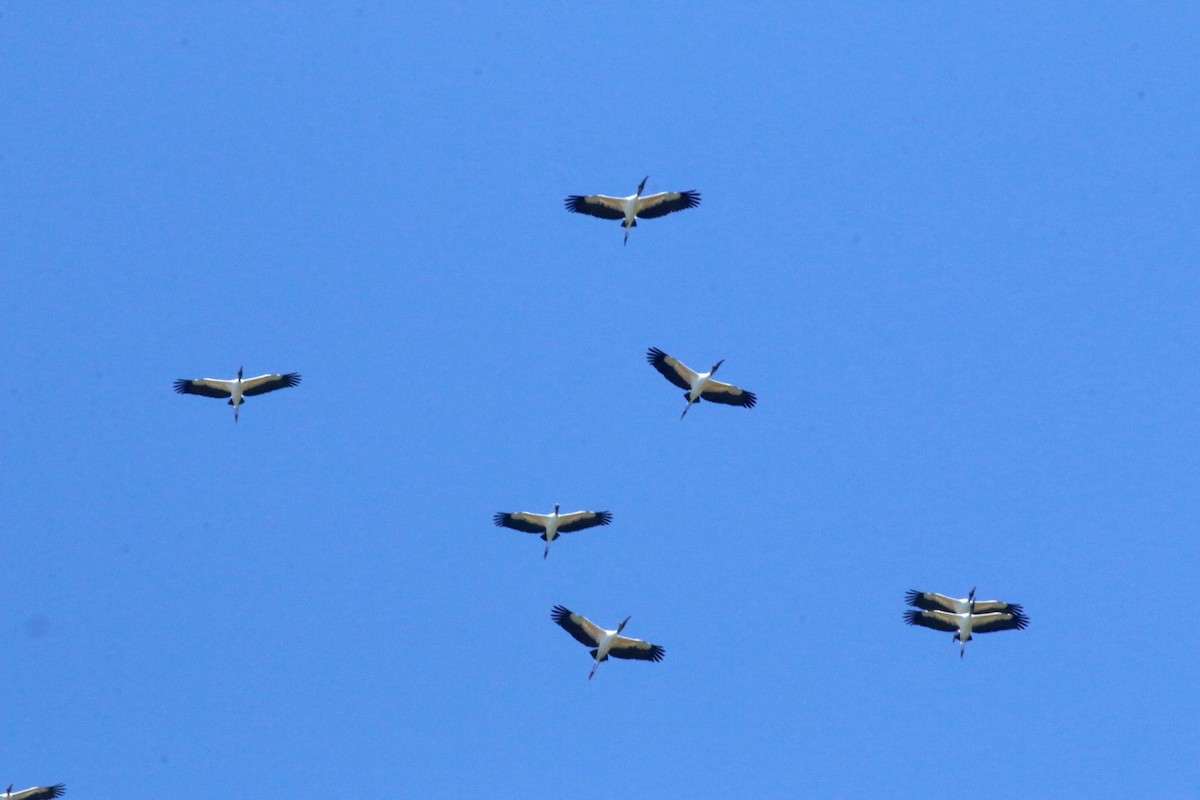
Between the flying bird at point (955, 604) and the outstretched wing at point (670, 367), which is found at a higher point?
the outstretched wing at point (670, 367)

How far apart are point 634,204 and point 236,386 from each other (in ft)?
34.0

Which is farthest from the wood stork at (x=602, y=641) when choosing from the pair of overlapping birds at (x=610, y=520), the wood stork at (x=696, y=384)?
the wood stork at (x=696, y=384)

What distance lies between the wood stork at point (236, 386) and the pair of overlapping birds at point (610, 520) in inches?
0.9

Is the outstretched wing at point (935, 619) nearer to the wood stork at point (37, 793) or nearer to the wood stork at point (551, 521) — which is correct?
the wood stork at point (551, 521)

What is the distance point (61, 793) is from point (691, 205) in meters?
19.2

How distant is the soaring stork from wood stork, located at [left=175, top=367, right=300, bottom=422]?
1545cm

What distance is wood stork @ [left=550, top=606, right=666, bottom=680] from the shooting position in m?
36.3

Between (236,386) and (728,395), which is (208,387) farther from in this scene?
(728,395)

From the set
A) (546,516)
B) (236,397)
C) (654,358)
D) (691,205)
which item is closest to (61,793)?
(236,397)

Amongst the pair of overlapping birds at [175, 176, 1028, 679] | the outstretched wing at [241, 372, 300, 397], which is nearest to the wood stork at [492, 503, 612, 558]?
the pair of overlapping birds at [175, 176, 1028, 679]

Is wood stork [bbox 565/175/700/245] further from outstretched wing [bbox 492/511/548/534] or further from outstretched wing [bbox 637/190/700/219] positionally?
outstretched wing [bbox 492/511/548/534]

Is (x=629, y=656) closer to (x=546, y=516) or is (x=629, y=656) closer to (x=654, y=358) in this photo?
(x=546, y=516)

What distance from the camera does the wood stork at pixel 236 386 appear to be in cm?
3891

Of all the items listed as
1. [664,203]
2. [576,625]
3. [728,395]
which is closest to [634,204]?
[664,203]
